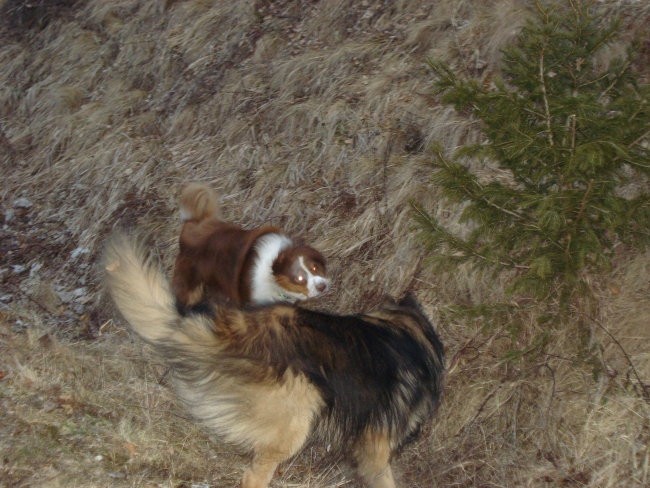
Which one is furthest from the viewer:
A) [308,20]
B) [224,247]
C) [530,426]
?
[308,20]

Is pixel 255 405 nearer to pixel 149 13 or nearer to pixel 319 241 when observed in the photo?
pixel 319 241

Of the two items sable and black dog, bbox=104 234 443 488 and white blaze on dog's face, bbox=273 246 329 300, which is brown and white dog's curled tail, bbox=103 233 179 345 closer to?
sable and black dog, bbox=104 234 443 488

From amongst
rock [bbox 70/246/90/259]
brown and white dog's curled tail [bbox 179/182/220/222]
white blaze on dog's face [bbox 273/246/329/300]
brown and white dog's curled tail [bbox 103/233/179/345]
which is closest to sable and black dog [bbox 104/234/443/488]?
brown and white dog's curled tail [bbox 103/233/179/345]

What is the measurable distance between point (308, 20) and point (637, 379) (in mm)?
5478

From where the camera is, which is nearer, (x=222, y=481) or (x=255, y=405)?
(x=255, y=405)

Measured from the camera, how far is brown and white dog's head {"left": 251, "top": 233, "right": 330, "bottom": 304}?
4.99 m

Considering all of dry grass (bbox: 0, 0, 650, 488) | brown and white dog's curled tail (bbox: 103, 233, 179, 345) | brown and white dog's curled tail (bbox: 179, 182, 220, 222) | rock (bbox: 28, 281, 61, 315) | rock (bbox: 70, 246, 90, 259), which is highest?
brown and white dog's curled tail (bbox: 103, 233, 179, 345)

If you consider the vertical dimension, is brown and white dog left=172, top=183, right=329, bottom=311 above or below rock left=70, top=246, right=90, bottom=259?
above

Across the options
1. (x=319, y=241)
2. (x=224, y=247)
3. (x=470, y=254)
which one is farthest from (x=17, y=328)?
(x=470, y=254)

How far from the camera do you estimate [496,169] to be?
5.45 meters

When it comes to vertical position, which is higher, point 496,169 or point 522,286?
point 522,286

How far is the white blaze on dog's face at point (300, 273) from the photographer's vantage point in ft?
16.3

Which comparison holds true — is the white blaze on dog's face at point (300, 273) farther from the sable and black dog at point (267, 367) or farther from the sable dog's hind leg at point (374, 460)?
the sable dog's hind leg at point (374, 460)

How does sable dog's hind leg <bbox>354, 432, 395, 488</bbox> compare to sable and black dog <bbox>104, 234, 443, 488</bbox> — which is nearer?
sable and black dog <bbox>104, 234, 443, 488</bbox>
